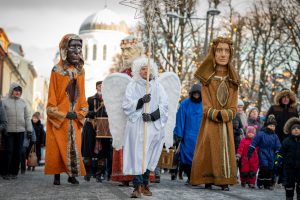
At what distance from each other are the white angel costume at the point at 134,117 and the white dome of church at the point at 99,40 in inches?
4353

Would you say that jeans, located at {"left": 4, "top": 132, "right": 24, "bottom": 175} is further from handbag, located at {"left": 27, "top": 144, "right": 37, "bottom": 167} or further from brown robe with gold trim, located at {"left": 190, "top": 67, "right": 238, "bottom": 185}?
handbag, located at {"left": 27, "top": 144, "right": 37, "bottom": 167}

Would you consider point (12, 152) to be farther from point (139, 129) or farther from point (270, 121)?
point (270, 121)

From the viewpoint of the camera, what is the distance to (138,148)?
9898 mm

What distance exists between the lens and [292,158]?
10.4 metres

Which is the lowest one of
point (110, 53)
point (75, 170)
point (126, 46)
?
point (75, 170)

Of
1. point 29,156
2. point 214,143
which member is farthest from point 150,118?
point 29,156

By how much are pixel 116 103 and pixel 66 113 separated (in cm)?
130

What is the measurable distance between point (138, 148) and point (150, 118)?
428mm

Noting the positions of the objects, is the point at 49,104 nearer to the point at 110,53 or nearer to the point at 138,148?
the point at 138,148

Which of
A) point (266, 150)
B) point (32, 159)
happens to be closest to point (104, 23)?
point (32, 159)

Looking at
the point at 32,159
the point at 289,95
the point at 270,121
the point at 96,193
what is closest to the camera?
the point at 96,193

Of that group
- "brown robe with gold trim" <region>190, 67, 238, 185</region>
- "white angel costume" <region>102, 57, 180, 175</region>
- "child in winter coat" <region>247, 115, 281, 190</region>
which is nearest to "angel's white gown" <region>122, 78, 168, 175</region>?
"white angel costume" <region>102, 57, 180, 175</region>

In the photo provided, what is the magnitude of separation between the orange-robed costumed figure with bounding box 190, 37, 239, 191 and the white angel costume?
4.47ft

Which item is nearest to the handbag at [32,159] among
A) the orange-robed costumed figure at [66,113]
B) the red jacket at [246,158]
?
the red jacket at [246,158]
